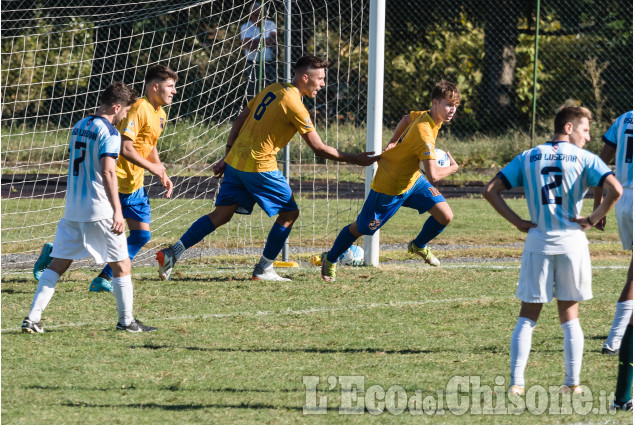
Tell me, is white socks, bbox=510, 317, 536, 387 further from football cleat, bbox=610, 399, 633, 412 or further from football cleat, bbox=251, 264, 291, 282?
football cleat, bbox=251, 264, 291, 282

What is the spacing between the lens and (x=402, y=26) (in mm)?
22609

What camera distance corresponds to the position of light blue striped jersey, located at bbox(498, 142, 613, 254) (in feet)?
14.7

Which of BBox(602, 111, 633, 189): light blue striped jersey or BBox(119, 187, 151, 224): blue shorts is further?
BBox(119, 187, 151, 224): blue shorts

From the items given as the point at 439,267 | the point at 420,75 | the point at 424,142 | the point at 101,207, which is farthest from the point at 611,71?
the point at 101,207

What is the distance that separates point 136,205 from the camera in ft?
24.7

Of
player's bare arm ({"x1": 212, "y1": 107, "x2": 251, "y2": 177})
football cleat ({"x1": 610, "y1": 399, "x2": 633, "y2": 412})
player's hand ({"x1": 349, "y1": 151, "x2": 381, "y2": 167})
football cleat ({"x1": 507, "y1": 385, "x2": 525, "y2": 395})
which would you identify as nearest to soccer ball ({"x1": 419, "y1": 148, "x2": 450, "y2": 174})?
player's hand ({"x1": 349, "y1": 151, "x2": 381, "y2": 167})

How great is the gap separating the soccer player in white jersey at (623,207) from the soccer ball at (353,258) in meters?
3.71

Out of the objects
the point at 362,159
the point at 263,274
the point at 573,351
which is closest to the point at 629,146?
the point at 573,351

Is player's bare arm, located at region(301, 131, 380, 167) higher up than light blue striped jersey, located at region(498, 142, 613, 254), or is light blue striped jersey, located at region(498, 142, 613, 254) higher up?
player's bare arm, located at region(301, 131, 380, 167)

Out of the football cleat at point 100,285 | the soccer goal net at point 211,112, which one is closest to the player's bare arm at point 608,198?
the football cleat at point 100,285

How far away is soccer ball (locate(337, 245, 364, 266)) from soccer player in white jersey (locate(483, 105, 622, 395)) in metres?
4.50

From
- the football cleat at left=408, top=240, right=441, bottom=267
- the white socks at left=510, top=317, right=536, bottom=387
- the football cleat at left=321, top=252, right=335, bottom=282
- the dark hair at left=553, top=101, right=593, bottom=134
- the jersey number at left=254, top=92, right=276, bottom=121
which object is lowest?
the white socks at left=510, top=317, right=536, bottom=387

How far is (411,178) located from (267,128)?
4.45 ft

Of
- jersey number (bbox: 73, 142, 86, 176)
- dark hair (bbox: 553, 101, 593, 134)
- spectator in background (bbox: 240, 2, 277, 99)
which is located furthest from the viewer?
spectator in background (bbox: 240, 2, 277, 99)
